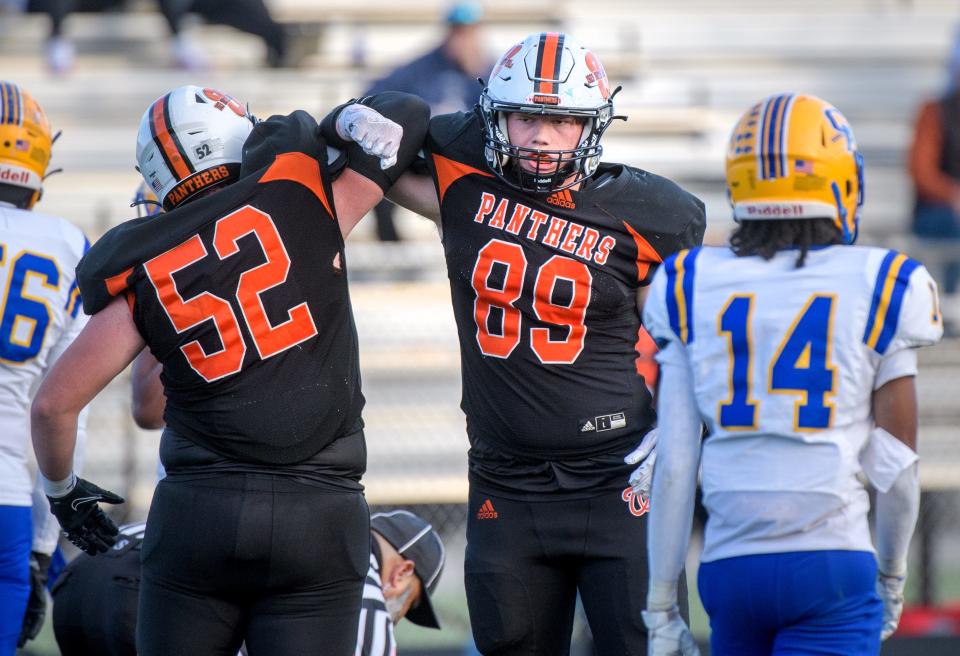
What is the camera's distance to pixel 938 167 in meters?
7.39

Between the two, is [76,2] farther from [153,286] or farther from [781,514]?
[781,514]

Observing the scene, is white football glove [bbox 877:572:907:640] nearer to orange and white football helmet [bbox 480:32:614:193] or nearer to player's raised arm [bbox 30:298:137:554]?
orange and white football helmet [bbox 480:32:614:193]

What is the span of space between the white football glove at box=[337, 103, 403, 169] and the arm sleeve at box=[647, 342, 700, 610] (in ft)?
2.66

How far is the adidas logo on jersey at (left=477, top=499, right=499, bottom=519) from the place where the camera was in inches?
127

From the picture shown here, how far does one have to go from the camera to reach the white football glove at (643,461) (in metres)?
3.00

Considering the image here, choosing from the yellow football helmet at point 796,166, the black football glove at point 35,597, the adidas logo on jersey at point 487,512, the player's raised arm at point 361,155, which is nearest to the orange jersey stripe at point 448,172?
Answer: the player's raised arm at point 361,155

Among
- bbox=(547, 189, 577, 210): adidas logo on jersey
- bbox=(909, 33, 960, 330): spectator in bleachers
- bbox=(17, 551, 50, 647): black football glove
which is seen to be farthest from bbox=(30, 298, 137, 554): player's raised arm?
bbox=(909, 33, 960, 330): spectator in bleachers

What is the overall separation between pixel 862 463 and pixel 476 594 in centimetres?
112

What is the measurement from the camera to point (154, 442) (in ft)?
22.0

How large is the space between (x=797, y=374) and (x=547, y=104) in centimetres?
109

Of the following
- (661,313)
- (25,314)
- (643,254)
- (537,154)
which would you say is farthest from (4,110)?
(661,313)

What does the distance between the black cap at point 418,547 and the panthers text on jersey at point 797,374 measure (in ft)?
5.17

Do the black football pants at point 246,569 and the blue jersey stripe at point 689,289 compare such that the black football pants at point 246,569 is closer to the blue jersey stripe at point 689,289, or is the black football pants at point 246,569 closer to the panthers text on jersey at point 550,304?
the panthers text on jersey at point 550,304

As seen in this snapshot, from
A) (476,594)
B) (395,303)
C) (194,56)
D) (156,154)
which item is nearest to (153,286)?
(156,154)
